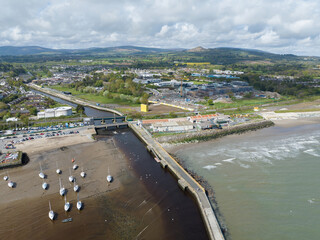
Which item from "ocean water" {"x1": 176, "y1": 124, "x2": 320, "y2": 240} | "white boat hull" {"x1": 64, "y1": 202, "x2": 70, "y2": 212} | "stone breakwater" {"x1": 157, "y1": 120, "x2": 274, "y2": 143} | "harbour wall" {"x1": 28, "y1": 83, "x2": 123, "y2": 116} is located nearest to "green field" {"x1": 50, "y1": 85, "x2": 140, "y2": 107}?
"harbour wall" {"x1": 28, "y1": 83, "x2": 123, "y2": 116}

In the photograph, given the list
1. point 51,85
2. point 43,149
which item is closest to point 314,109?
point 43,149

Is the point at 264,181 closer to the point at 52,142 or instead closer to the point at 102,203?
the point at 102,203

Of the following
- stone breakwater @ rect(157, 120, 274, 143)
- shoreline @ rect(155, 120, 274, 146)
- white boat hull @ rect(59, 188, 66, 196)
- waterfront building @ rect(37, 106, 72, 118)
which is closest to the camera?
white boat hull @ rect(59, 188, 66, 196)

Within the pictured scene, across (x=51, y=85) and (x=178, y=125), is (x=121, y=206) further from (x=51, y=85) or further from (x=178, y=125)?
(x=51, y=85)

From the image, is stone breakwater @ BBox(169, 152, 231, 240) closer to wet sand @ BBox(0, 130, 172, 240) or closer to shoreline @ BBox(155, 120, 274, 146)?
wet sand @ BBox(0, 130, 172, 240)

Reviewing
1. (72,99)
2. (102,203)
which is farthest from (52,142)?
(72,99)
